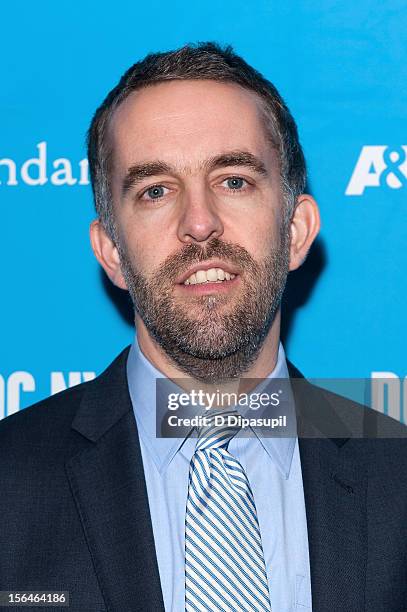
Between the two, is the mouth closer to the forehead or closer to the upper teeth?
the upper teeth

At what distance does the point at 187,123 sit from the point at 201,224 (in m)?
0.32

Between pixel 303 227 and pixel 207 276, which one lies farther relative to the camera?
pixel 303 227

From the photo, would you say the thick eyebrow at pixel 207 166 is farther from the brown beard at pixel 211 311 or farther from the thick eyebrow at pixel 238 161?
the brown beard at pixel 211 311

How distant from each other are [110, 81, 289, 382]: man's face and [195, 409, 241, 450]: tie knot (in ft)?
0.44

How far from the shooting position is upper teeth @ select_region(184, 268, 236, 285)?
220cm

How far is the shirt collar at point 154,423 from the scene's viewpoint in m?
2.21

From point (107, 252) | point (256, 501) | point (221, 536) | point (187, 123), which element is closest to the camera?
point (221, 536)

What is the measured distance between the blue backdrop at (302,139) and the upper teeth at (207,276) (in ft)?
2.04

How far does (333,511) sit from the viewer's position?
2215 millimetres

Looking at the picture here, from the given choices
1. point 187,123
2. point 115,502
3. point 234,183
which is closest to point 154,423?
point 115,502

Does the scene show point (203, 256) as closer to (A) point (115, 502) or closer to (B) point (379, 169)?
(A) point (115, 502)

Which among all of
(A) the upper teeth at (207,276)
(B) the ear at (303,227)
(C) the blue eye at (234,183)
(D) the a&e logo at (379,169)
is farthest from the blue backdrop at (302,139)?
(A) the upper teeth at (207,276)

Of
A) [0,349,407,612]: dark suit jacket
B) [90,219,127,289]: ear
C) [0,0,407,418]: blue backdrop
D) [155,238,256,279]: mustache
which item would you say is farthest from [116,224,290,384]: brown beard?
[0,0,407,418]: blue backdrop

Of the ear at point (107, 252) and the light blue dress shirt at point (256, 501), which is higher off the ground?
the ear at point (107, 252)
